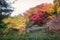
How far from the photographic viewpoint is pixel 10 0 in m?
12.5

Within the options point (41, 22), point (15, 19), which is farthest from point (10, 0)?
point (41, 22)

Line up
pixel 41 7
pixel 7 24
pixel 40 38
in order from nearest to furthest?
1. pixel 40 38
2. pixel 7 24
3. pixel 41 7

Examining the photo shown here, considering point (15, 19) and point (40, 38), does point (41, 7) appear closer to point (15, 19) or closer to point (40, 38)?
point (15, 19)

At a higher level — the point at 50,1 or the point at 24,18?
the point at 50,1

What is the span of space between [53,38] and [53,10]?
326cm

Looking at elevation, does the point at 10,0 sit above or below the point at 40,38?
above

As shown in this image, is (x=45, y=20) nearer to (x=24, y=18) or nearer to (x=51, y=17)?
(x=51, y=17)

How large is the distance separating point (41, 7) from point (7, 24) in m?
2.14

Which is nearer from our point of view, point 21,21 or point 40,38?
point 40,38

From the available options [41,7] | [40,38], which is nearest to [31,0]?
[41,7]

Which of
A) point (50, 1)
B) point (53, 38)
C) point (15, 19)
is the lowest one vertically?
point (53, 38)

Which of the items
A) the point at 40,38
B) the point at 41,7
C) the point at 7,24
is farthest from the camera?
the point at 41,7

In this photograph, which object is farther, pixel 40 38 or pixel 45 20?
pixel 45 20

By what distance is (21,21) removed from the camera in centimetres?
1211
